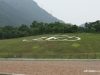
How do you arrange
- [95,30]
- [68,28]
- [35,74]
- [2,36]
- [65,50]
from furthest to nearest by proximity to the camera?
1. [95,30]
2. [68,28]
3. [2,36]
4. [65,50]
5. [35,74]

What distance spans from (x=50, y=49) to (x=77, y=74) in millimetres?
36100

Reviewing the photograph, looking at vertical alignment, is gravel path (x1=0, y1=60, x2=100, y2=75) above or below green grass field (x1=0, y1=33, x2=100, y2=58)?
above

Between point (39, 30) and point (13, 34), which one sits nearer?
point (13, 34)

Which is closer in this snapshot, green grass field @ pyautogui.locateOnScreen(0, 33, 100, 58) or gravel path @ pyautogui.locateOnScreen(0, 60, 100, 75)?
gravel path @ pyautogui.locateOnScreen(0, 60, 100, 75)

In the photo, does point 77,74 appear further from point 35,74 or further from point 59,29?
point 59,29

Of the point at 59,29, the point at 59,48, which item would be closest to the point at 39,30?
the point at 59,29

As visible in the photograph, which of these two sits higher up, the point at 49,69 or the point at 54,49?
the point at 49,69

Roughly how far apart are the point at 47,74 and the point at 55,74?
61 cm

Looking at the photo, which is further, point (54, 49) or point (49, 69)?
point (54, 49)

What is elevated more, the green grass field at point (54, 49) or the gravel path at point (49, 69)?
the gravel path at point (49, 69)

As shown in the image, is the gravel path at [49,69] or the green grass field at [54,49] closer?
the gravel path at [49,69]

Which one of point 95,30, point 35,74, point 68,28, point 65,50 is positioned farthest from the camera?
point 95,30

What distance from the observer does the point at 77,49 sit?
4941cm

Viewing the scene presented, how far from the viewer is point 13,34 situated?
104 meters
